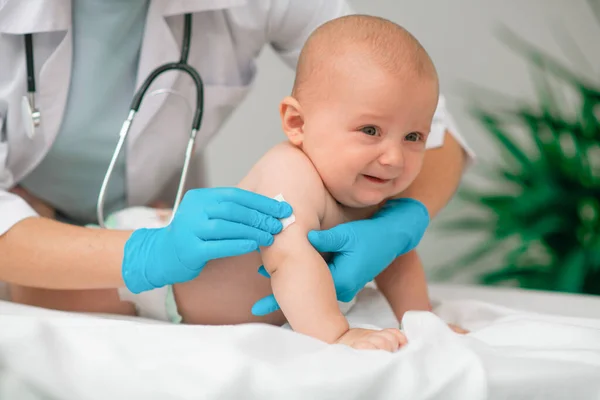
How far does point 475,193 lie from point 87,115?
118cm

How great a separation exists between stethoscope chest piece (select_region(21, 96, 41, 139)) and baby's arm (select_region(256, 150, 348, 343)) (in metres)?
0.40

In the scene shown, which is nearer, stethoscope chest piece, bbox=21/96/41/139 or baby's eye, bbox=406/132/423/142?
baby's eye, bbox=406/132/423/142

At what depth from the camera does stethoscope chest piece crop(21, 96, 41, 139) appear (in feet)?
3.42

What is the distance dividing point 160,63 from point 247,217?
44 cm

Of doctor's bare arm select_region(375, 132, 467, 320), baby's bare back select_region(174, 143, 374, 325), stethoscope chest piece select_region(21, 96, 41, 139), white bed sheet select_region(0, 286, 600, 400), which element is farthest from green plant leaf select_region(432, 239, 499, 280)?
stethoscope chest piece select_region(21, 96, 41, 139)

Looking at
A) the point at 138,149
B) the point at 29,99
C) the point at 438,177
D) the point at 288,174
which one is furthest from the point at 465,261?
the point at 29,99

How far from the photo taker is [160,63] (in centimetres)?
117

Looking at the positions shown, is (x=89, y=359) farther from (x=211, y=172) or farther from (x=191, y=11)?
(x=211, y=172)

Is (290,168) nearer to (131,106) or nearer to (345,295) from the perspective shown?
(345,295)

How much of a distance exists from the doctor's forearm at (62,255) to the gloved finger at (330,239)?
0.28 metres

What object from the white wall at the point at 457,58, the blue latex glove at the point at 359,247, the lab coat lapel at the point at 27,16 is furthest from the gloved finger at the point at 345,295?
the white wall at the point at 457,58

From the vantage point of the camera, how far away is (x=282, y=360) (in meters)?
0.73

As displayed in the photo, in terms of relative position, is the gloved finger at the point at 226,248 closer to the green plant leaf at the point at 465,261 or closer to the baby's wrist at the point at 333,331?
the baby's wrist at the point at 333,331

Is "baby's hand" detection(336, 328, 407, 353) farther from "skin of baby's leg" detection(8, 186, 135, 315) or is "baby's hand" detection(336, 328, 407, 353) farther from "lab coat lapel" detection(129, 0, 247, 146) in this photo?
"lab coat lapel" detection(129, 0, 247, 146)
